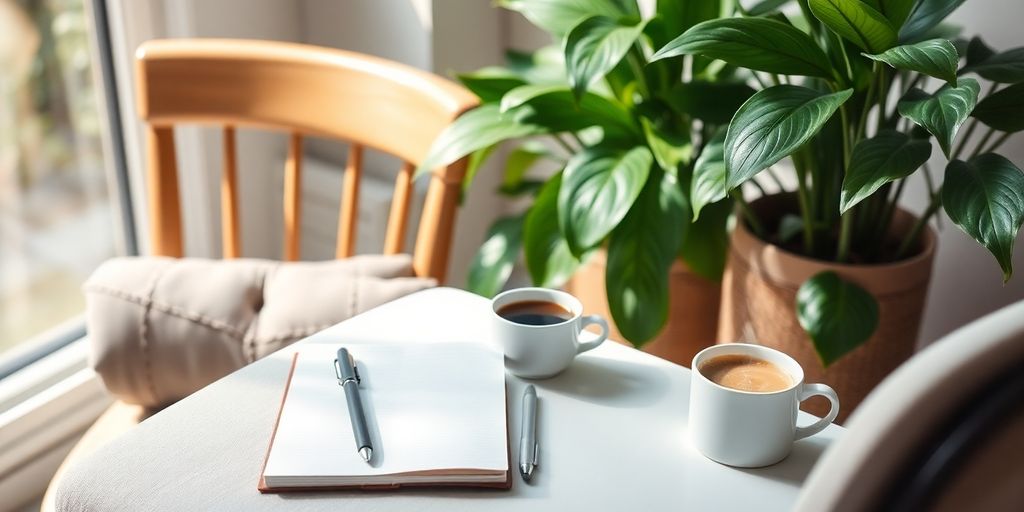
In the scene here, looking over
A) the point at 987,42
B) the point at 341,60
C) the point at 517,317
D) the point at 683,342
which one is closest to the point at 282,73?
the point at 341,60

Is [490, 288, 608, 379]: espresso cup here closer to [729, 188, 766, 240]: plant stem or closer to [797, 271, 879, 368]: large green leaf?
[797, 271, 879, 368]: large green leaf

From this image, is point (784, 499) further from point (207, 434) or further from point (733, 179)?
point (207, 434)

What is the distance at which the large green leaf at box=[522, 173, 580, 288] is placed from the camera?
1399 millimetres

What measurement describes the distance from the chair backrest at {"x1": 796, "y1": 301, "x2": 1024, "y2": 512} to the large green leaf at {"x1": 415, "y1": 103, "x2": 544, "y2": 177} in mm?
846

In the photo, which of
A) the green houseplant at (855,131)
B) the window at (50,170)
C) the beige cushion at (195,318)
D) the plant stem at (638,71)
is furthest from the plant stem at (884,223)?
the window at (50,170)

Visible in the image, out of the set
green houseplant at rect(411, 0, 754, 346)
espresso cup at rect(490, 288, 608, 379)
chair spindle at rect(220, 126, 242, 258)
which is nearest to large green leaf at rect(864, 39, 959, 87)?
green houseplant at rect(411, 0, 754, 346)

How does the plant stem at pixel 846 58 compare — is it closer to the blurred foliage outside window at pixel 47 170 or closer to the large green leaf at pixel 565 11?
the large green leaf at pixel 565 11

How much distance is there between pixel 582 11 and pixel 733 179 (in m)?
0.53

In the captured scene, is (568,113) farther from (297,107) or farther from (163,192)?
(163,192)

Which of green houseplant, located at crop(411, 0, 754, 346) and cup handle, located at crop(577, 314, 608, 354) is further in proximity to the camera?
green houseplant, located at crop(411, 0, 754, 346)

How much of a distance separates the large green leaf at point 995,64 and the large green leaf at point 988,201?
0.12 m

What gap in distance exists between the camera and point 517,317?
36.5 inches

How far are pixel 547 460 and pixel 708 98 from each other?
0.69 m

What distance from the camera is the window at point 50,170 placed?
185 cm
